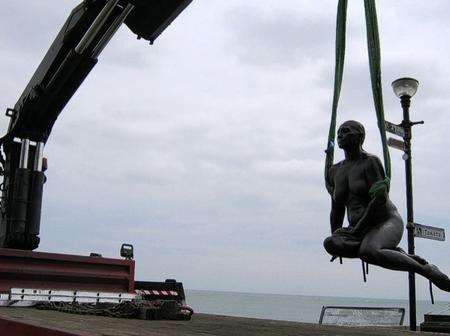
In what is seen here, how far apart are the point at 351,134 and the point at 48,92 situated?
6.91 metres

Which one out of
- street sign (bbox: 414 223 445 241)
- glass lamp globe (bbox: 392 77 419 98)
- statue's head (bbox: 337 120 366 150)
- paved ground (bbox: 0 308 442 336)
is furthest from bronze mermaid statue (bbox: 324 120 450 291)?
glass lamp globe (bbox: 392 77 419 98)

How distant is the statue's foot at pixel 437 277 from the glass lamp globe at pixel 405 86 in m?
6.40

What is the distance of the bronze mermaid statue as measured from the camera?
3.21 meters

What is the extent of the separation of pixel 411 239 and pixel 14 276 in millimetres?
5605

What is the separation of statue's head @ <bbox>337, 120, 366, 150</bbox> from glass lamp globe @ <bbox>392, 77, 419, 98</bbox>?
585cm

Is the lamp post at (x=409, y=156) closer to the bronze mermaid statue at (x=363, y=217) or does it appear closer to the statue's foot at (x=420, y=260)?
the bronze mermaid statue at (x=363, y=217)

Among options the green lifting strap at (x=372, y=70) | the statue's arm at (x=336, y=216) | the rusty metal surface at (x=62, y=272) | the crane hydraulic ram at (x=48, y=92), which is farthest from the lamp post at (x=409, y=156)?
the green lifting strap at (x=372, y=70)

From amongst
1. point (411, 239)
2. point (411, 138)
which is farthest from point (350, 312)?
point (411, 138)

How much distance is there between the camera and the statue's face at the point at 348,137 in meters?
3.65

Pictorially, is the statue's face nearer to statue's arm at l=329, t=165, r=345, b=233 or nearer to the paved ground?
statue's arm at l=329, t=165, r=345, b=233

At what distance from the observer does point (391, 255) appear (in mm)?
3170

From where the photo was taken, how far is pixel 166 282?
11055 mm

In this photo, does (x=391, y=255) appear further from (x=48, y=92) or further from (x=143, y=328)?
(x=48, y=92)

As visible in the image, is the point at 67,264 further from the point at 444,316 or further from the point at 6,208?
the point at 444,316
